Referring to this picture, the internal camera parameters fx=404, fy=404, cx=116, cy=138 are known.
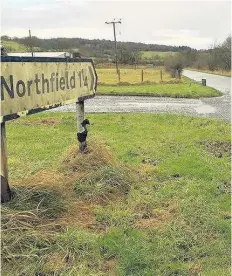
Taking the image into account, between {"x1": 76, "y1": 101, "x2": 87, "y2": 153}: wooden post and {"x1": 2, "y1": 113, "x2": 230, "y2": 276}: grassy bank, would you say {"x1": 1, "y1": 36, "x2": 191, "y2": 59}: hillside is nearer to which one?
{"x1": 76, "y1": 101, "x2": 87, "y2": 153}: wooden post

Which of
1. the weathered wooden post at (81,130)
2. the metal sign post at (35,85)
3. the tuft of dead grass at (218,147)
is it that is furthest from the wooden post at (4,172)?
the tuft of dead grass at (218,147)

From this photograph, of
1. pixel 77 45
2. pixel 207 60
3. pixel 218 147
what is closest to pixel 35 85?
pixel 218 147

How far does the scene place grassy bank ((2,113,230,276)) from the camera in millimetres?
3445

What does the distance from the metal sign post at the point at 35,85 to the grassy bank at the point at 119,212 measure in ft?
2.26

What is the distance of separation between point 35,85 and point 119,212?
1.68 meters

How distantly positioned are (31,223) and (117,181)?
1.80 metres

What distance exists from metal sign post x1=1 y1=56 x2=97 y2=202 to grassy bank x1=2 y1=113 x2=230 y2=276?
689 mm

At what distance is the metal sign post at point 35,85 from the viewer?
3.75m

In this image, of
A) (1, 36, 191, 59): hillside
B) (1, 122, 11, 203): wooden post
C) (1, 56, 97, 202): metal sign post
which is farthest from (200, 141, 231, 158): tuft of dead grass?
(1, 122, 11, 203): wooden post

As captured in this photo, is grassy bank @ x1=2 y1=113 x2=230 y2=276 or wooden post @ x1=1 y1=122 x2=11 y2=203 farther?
wooden post @ x1=1 y1=122 x2=11 y2=203

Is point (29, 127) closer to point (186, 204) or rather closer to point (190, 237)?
point (186, 204)

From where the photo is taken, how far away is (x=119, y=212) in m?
4.56

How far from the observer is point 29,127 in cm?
1139

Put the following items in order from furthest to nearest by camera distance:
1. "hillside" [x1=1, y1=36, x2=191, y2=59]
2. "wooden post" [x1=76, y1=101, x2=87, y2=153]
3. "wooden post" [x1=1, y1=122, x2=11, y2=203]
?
"hillside" [x1=1, y1=36, x2=191, y2=59] → "wooden post" [x1=76, y1=101, x2=87, y2=153] → "wooden post" [x1=1, y1=122, x2=11, y2=203]
